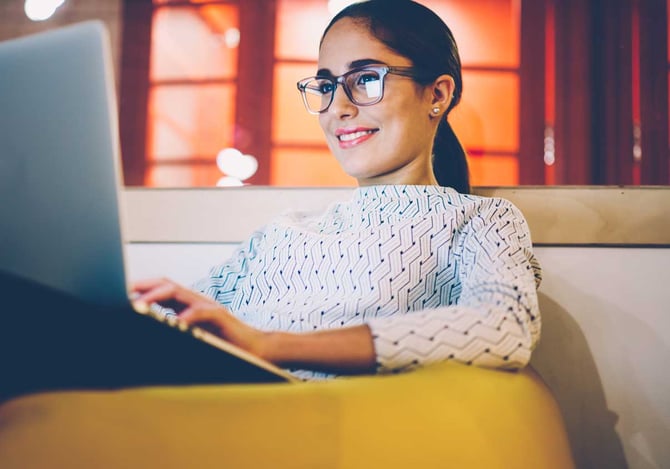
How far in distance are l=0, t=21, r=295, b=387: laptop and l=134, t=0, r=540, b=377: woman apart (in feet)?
0.53

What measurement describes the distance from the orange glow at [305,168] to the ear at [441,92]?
1.72m

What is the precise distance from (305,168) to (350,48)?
183cm

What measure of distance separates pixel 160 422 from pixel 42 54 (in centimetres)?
31

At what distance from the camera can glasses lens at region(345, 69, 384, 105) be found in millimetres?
960

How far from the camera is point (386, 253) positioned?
0.84 meters

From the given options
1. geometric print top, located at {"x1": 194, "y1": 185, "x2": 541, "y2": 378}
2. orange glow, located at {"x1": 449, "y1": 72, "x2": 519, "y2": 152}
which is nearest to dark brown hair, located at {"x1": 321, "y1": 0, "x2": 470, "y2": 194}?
geometric print top, located at {"x1": 194, "y1": 185, "x2": 541, "y2": 378}

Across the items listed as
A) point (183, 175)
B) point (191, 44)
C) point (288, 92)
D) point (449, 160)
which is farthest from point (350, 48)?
point (191, 44)

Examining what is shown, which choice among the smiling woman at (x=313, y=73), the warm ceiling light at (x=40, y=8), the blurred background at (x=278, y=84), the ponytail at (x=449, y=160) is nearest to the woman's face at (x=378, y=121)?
the ponytail at (x=449, y=160)

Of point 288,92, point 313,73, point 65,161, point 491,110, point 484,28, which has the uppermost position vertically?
point 484,28

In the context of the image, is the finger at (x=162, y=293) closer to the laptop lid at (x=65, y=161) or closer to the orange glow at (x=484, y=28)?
the laptop lid at (x=65, y=161)

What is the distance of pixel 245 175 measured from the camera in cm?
275

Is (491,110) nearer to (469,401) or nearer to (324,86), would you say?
(324,86)

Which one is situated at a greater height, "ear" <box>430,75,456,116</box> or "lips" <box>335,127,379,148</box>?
"ear" <box>430,75,456,116</box>

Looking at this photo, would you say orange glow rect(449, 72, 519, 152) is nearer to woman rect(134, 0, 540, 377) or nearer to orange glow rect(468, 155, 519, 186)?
orange glow rect(468, 155, 519, 186)
